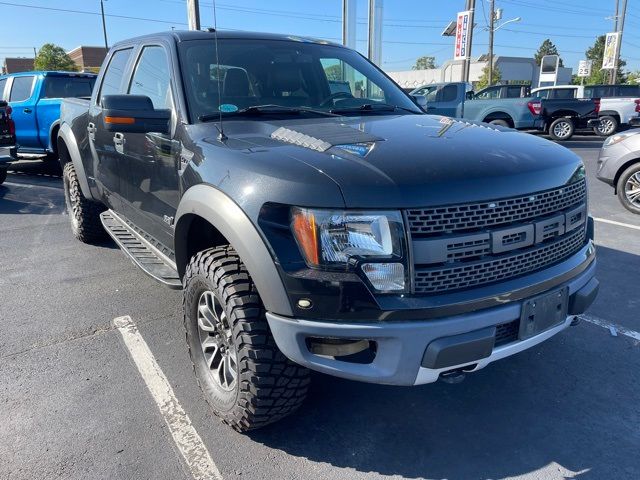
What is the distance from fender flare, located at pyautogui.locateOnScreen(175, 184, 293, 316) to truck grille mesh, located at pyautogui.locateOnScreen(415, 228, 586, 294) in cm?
56

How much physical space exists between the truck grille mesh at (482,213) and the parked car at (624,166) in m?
5.38

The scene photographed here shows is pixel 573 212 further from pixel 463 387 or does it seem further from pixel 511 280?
pixel 463 387

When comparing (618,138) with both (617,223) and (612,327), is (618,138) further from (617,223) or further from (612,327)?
(612,327)

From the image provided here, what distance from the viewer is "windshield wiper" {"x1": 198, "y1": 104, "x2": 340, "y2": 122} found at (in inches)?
114

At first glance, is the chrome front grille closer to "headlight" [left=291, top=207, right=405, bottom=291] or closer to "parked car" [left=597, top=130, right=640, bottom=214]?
"headlight" [left=291, top=207, right=405, bottom=291]

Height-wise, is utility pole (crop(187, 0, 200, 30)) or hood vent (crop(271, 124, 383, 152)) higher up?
utility pole (crop(187, 0, 200, 30))

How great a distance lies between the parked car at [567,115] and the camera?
1608 cm

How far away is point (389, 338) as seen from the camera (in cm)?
198

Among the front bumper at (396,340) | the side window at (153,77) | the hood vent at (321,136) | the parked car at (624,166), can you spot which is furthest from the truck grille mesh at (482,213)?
the parked car at (624,166)

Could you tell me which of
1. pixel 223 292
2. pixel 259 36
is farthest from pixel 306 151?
pixel 259 36

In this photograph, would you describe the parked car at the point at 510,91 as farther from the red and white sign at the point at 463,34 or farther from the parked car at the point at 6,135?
the parked car at the point at 6,135

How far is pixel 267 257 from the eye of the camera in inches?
80.8

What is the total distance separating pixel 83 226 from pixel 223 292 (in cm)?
377

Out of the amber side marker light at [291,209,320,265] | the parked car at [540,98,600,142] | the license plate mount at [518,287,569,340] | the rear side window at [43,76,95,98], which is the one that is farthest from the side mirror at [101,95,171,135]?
the parked car at [540,98,600,142]
